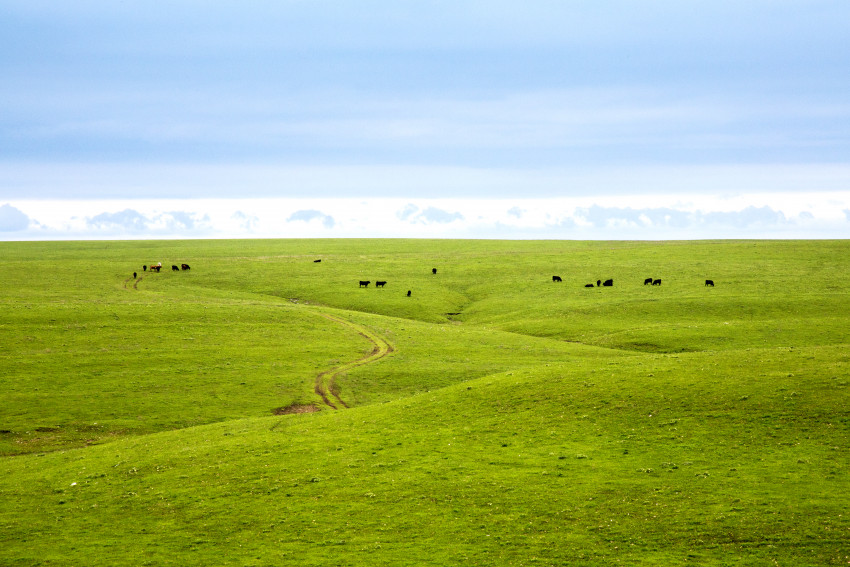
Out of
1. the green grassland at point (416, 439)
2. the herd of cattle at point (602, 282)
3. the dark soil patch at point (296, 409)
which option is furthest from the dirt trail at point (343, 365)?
the herd of cattle at point (602, 282)

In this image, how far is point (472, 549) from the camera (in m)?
20.8

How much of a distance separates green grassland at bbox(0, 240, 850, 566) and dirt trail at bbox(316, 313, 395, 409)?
264mm

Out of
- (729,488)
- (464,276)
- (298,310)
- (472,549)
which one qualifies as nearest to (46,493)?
(472,549)

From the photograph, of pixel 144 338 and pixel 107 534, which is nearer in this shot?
pixel 107 534

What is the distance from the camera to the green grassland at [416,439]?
21.4 m

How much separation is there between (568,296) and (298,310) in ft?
118

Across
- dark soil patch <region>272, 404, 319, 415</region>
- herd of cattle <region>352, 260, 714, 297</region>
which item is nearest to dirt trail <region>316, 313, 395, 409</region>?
dark soil patch <region>272, 404, 319, 415</region>

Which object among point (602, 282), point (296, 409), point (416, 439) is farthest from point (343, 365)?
point (602, 282)

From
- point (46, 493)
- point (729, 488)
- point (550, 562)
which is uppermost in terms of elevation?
point (729, 488)

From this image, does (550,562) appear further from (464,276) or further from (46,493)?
(464,276)

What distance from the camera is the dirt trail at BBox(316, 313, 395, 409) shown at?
1811 inches

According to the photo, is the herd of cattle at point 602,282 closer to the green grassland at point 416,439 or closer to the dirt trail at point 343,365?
the green grassland at point 416,439

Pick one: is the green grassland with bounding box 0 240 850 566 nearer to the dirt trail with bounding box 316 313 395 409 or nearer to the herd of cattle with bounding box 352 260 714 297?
the dirt trail with bounding box 316 313 395 409

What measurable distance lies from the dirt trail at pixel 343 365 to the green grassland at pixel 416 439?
0.26m
